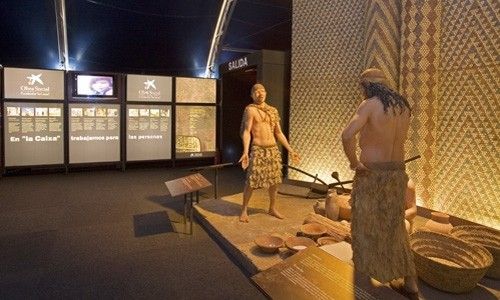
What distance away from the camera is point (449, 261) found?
9.64ft

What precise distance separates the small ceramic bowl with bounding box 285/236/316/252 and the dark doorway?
5766 millimetres

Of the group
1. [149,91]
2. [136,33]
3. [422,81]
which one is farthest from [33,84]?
[422,81]

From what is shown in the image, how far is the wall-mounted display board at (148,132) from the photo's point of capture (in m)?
8.37

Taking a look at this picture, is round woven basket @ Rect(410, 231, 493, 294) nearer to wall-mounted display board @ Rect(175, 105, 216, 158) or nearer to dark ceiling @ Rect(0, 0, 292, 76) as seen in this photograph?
wall-mounted display board @ Rect(175, 105, 216, 158)

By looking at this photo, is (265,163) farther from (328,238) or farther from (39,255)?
(39,255)

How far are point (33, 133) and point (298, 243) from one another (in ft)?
22.3

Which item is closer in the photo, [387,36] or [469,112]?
[469,112]

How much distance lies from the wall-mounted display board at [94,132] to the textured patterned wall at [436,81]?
5167 mm

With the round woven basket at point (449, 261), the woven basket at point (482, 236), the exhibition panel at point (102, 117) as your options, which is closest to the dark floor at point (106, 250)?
the round woven basket at point (449, 261)

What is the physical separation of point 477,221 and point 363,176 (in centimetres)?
249

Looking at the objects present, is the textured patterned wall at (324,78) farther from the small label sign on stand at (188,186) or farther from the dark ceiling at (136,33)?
the dark ceiling at (136,33)

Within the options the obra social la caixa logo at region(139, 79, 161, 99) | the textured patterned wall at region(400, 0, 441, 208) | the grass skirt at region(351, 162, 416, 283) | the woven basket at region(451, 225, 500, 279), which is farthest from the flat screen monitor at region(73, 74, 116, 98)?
the woven basket at region(451, 225, 500, 279)

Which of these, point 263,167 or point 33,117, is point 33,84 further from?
point 263,167

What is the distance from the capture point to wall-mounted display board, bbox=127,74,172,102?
327 inches
